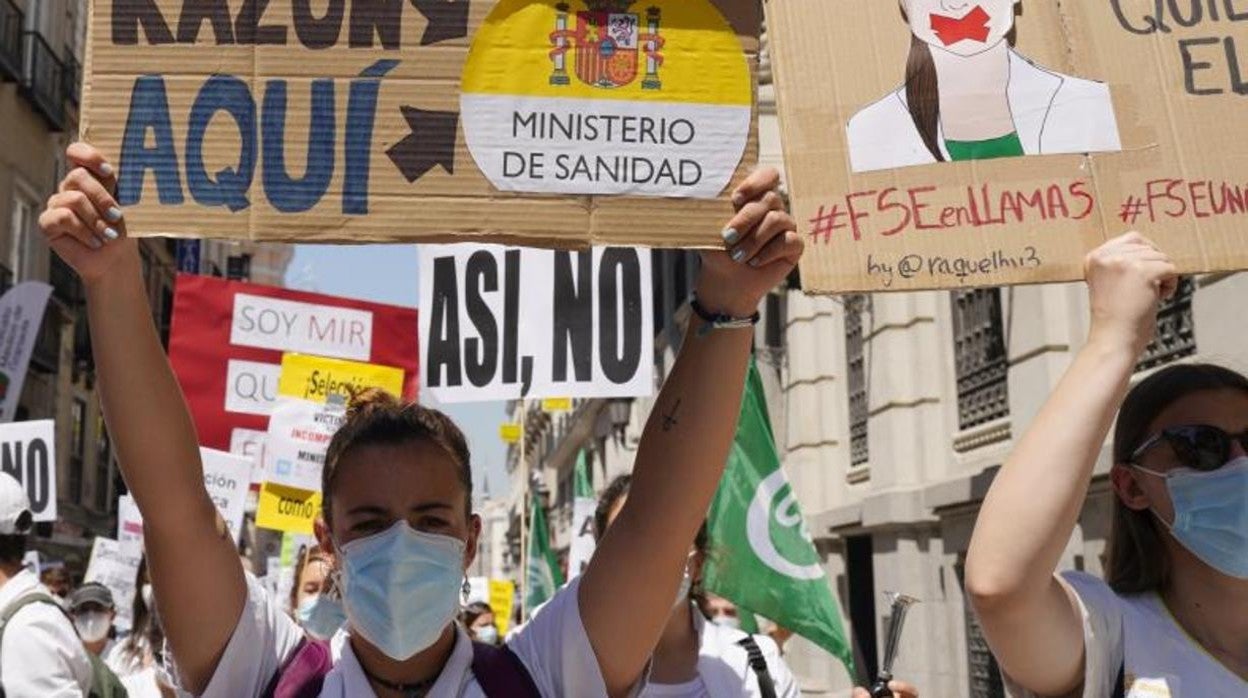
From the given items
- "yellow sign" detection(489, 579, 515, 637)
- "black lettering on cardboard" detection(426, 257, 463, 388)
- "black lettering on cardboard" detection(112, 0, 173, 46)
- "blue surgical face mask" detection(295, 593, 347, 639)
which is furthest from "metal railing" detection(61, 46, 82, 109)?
"black lettering on cardboard" detection(112, 0, 173, 46)

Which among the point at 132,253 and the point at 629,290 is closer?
the point at 132,253

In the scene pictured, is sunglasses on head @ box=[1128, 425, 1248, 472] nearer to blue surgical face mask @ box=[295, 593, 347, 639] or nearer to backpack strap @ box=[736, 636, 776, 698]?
backpack strap @ box=[736, 636, 776, 698]

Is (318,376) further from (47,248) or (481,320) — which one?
(47,248)

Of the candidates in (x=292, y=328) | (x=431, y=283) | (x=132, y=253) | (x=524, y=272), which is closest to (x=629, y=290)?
(x=524, y=272)

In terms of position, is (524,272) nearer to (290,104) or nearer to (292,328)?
(292,328)

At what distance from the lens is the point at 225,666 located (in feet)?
7.25

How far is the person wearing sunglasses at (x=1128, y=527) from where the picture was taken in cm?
216

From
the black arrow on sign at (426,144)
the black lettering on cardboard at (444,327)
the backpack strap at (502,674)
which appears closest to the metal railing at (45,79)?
the black lettering on cardboard at (444,327)

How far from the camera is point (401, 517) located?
2.35 metres

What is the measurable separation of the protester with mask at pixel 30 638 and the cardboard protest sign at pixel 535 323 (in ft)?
7.42

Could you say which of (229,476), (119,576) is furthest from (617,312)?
(119,576)

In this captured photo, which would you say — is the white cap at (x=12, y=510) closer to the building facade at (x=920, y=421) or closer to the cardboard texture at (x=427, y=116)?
the cardboard texture at (x=427, y=116)

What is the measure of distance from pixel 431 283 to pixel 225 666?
4.20m

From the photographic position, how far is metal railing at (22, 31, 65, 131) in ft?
74.7
